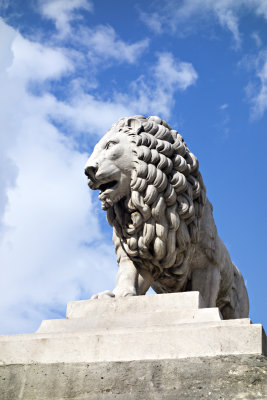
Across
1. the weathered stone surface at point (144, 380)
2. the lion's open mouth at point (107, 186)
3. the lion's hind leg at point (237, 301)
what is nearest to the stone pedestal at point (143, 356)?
the weathered stone surface at point (144, 380)

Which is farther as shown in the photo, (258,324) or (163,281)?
(163,281)

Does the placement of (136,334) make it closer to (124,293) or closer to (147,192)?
(124,293)

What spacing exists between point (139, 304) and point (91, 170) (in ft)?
4.61

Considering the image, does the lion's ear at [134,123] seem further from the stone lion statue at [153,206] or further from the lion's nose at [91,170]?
the lion's nose at [91,170]

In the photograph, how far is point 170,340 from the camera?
4.10 m

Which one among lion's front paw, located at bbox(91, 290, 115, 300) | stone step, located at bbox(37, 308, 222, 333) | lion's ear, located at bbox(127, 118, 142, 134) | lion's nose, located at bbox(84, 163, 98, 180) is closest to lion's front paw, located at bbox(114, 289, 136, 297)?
lion's front paw, located at bbox(91, 290, 115, 300)

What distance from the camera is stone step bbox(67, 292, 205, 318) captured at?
457 cm

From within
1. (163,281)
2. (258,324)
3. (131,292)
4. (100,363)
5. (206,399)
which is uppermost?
(163,281)

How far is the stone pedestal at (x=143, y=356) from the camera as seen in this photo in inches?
150

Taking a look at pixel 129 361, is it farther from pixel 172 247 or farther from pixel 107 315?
pixel 172 247

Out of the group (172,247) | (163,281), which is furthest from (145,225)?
(163,281)

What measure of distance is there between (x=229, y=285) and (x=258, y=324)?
256 centimetres

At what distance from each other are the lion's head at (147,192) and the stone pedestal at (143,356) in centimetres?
90

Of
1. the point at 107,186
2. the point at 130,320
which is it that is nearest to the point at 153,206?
the point at 107,186
